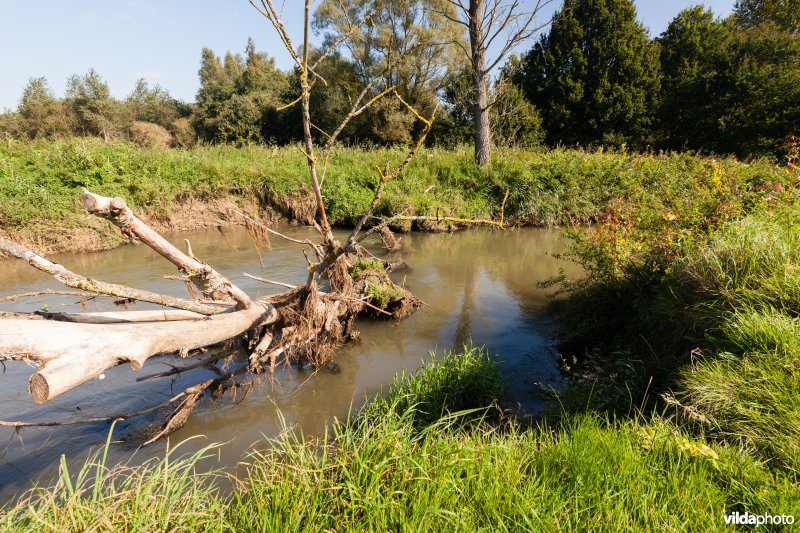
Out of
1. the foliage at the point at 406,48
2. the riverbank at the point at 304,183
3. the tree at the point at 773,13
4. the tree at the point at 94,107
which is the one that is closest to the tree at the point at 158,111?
the tree at the point at 94,107

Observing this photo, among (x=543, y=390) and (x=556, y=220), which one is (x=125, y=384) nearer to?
(x=543, y=390)

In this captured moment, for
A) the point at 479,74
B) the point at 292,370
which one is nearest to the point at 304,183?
the point at 479,74

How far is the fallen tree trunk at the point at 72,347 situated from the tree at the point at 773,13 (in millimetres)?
34978

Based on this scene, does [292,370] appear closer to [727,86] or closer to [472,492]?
[472,492]

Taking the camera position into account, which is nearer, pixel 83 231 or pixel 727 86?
pixel 83 231

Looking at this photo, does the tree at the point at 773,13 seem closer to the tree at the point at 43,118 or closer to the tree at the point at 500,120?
the tree at the point at 500,120

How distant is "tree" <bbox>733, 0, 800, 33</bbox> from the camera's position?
24922mm

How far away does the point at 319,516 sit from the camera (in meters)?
2.03

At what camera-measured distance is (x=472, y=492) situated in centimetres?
226

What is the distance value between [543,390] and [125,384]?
15.7 ft

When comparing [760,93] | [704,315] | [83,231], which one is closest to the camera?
[704,315]

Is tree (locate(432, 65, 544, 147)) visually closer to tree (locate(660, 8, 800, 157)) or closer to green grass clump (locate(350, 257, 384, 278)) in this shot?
tree (locate(660, 8, 800, 157))

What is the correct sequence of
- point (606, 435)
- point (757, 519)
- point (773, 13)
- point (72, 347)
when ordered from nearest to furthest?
point (757, 519), point (72, 347), point (606, 435), point (773, 13)

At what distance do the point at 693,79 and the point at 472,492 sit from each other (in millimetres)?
26605
